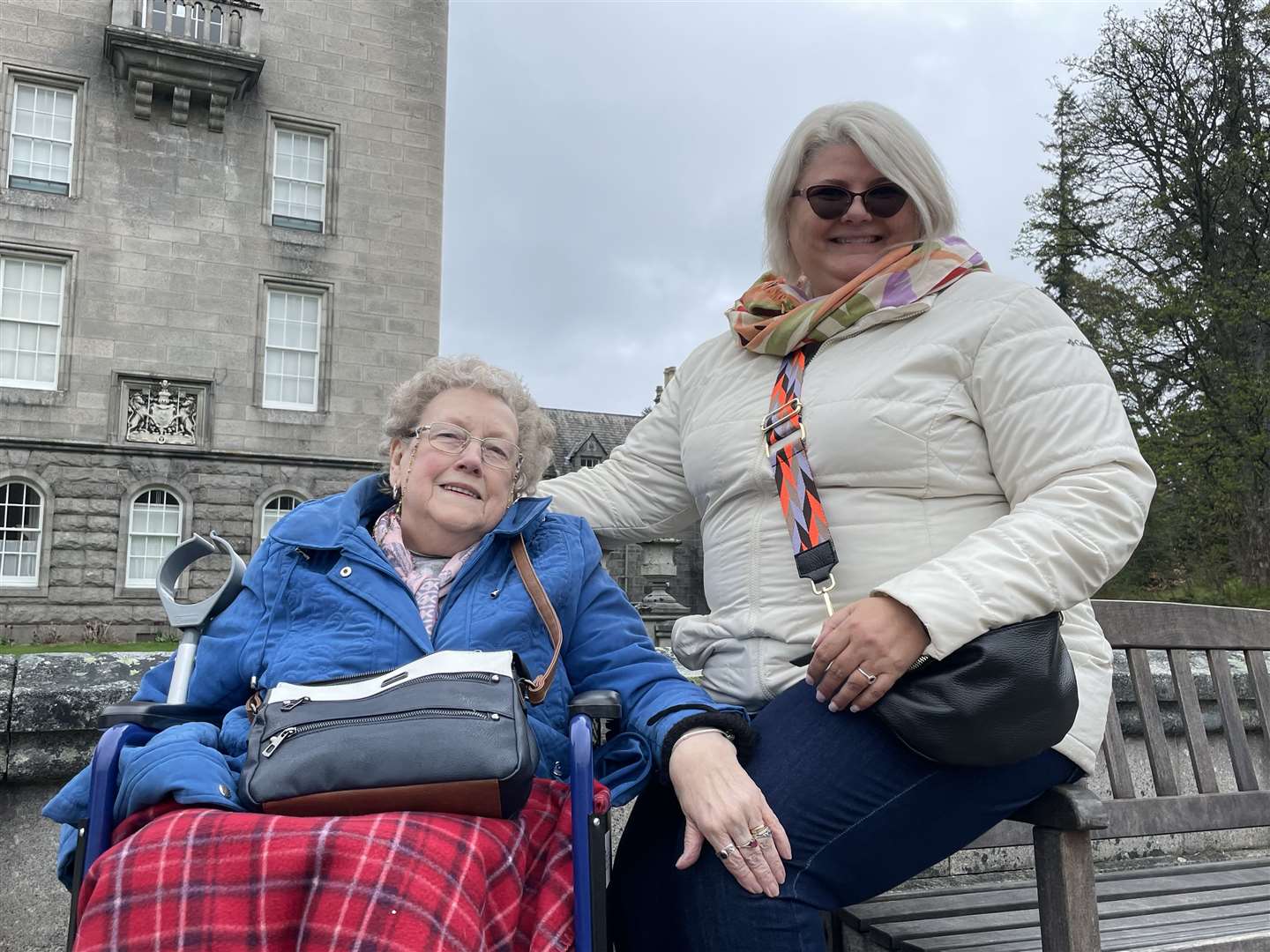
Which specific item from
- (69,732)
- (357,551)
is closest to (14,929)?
(69,732)

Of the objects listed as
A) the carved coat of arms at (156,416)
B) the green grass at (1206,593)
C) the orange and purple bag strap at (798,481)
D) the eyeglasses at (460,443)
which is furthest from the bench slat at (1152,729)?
the carved coat of arms at (156,416)

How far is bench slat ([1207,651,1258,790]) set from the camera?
2547mm

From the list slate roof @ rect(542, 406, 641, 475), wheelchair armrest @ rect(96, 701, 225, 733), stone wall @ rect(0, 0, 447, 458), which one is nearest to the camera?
wheelchair armrest @ rect(96, 701, 225, 733)

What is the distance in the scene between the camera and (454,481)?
2.33 metres

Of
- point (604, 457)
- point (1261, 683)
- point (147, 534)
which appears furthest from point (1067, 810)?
point (604, 457)

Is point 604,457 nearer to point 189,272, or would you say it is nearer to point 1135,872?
point 189,272

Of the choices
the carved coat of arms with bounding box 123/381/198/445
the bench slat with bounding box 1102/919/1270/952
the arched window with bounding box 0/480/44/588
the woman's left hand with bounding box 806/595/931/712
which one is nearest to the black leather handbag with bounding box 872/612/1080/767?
the woman's left hand with bounding box 806/595/931/712

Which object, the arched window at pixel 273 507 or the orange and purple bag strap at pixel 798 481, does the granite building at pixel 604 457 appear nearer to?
the arched window at pixel 273 507

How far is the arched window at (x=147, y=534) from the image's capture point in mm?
16141

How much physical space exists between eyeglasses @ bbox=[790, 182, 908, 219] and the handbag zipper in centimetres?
142

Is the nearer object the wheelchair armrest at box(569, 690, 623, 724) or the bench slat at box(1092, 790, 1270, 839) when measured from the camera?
the wheelchair armrest at box(569, 690, 623, 724)

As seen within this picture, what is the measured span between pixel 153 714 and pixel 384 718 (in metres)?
0.59

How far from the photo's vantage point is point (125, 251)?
650 inches

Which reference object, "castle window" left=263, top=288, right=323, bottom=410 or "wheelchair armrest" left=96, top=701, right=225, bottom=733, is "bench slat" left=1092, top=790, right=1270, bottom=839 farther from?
"castle window" left=263, top=288, right=323, bottom=410
